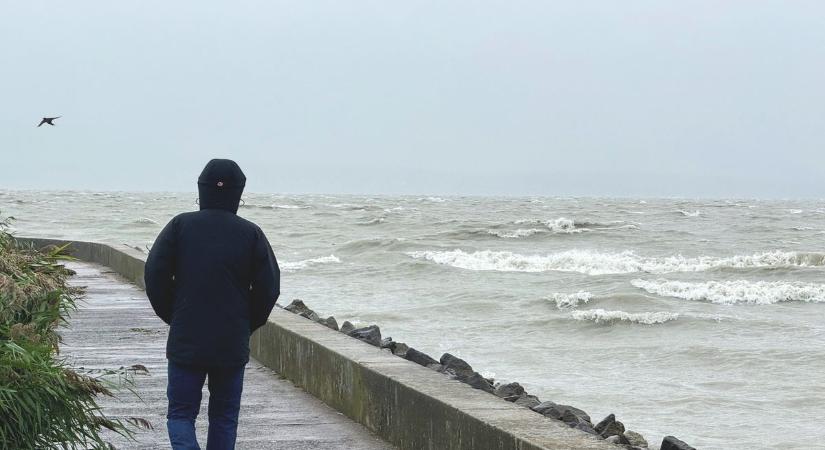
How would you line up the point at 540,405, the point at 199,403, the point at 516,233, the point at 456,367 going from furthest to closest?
the point at 516,233, the point at 456,367, the point at 540,405, the point at 199,403

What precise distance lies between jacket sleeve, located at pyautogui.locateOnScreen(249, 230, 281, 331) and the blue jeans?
0.92 feet

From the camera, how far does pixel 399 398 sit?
6.59m

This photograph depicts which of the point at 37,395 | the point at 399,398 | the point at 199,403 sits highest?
the point at 37,395

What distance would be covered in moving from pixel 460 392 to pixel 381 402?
0.67 m

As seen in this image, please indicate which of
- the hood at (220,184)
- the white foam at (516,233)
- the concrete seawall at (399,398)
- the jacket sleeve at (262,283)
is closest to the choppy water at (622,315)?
the white foam at (516,233)

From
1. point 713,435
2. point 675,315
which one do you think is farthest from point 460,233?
point 713,435

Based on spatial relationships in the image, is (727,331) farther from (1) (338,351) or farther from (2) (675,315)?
(1) (338,351)

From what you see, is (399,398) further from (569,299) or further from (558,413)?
(569,299)

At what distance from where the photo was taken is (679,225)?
205 ft

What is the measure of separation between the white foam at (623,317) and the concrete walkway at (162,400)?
955cm

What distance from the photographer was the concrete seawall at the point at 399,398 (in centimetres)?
541

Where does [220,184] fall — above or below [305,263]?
above

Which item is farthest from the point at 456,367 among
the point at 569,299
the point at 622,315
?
the point at 569,299

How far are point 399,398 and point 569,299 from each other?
17152mm
